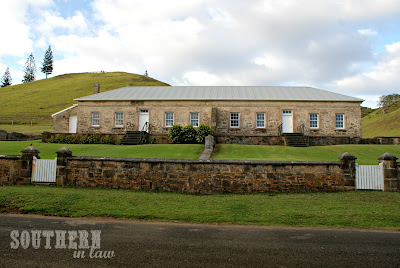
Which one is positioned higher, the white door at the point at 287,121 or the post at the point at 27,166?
the white door at the point at 287,121

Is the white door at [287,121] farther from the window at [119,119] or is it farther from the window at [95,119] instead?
the window at [95,119]

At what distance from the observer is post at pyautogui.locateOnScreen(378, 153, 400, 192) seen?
10547 mm

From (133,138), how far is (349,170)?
17590 mm

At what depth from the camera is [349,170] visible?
10.7 m

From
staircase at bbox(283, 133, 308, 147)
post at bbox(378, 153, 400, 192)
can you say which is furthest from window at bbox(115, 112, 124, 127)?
post at bbox(378, 153, 400, 192)

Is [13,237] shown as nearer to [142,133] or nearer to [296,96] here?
[142,133]

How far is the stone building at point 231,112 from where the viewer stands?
25.9 meters

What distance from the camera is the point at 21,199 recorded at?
886 cm

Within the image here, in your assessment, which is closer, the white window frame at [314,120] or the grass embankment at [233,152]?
the grass embankment at [233,152]

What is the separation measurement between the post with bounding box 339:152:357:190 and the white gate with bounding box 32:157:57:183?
11.5 meters

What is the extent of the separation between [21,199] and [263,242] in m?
7.64

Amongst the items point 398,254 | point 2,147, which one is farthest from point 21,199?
point 2,147

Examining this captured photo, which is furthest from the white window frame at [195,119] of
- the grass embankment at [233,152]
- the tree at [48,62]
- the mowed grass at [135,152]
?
the tree at [48,62]

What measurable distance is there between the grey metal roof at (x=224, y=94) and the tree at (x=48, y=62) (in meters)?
86.5
